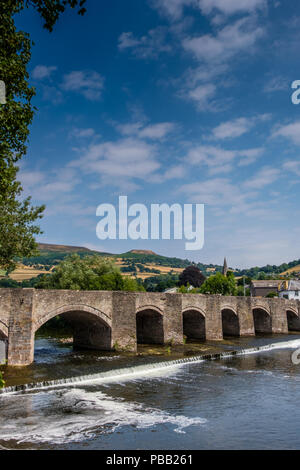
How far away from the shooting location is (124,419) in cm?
1208

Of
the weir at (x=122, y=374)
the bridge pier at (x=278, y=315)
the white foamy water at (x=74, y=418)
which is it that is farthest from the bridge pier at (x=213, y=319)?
the white foamy water at (x=74, y=418)

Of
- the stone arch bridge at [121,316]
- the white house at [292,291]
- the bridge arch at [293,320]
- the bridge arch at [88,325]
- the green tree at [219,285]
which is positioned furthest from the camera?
the white house at [292,291]

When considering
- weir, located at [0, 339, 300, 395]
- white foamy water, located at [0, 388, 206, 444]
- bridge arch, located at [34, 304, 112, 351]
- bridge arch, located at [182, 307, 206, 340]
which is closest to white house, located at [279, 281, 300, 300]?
bridge arch, located at [182, 307, 206, 340]

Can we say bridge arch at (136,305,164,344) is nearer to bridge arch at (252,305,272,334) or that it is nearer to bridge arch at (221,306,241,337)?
bridge arch at (221,306,241,337)

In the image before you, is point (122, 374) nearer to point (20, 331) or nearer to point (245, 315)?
point (20, 331)

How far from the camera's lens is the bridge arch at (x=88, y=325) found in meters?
23.3

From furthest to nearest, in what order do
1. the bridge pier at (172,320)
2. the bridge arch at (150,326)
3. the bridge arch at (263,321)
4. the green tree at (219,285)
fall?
the green tree at (219,285) → the bridge arch at (263,321) → the bridge pier at (172,320) → the bridge arch at (150,326)

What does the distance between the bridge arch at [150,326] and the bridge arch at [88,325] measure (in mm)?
3539

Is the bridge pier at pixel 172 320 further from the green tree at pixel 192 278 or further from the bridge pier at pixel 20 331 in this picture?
the green tree at pixel 192 278

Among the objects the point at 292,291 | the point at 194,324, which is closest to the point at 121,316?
the point at 194,324

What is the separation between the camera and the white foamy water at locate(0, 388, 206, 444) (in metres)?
10.7

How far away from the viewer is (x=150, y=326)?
30422mm

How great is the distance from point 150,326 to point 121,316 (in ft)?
18.8
